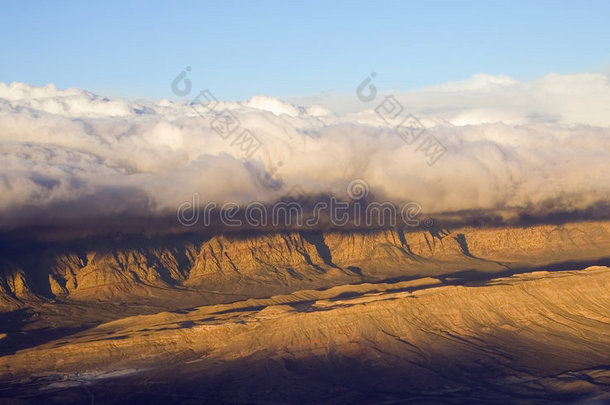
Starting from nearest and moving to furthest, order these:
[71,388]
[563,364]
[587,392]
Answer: [587,392]
[71,388]
[563,364]

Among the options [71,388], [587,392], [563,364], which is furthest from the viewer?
[563,364]

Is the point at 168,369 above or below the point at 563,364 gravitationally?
above

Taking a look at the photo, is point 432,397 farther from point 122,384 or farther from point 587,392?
point 122,384

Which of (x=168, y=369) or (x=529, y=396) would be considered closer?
(x=529, y=396)

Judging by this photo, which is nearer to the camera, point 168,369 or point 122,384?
point 122,384

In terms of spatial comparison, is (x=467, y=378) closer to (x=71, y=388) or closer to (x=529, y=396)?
(x=529, y=396)

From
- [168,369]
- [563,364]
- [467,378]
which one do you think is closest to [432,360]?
[467,378]

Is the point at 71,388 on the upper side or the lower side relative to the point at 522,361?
upper

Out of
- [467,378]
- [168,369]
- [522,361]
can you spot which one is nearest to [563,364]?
[522,361]
